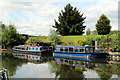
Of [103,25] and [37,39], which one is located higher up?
[103,25]

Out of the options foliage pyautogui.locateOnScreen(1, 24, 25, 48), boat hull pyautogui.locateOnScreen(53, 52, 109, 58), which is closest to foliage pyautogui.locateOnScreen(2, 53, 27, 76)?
boat hull pyautogui.locateOnScreen(53, 52, 109, 58)

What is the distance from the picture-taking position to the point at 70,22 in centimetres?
5050

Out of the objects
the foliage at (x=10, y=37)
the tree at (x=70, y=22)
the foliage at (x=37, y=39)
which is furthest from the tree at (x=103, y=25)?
the foliage at (x=10, y=37)

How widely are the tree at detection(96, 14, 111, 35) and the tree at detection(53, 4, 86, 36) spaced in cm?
619

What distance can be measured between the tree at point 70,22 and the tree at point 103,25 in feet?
20.3

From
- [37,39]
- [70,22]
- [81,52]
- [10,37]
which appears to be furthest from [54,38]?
[81,52]

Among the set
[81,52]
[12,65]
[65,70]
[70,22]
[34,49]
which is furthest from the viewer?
[70,22]

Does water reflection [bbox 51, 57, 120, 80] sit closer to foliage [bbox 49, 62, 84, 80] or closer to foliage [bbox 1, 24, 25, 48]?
foliage [bbox 49, 62, 84, 80]

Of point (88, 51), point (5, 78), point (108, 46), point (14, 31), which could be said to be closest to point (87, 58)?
point (88, 51)

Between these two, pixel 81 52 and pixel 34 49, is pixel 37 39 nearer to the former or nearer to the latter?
pixel 34 49

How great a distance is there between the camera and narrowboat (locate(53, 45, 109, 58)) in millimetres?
23469

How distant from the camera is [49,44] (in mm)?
40969

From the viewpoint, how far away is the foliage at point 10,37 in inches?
1766

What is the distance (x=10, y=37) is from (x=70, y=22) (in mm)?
22486
